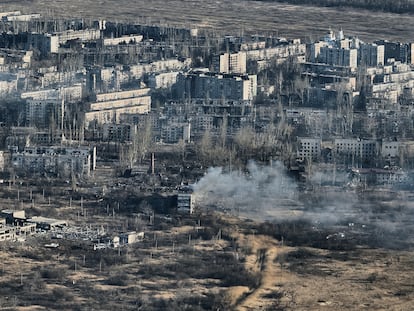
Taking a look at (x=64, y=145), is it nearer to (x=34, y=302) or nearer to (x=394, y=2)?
(x=34, y=302)

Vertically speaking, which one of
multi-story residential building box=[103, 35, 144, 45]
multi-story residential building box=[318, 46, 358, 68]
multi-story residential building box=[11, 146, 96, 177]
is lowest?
multi-story residential building box=[11, 146, 96, 177]

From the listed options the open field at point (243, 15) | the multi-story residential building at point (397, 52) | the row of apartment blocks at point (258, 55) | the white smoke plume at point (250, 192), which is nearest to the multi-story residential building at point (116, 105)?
the row of apartment blocks at point (258, 55)

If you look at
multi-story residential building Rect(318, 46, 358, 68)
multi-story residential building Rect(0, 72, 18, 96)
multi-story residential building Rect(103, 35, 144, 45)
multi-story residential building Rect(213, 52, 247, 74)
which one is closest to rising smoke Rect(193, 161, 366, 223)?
multi-story residential building Rect(0, 72, 18, 96)

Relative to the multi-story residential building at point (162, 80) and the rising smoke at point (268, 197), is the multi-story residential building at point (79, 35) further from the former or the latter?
the rising smoke at point (268, 197)

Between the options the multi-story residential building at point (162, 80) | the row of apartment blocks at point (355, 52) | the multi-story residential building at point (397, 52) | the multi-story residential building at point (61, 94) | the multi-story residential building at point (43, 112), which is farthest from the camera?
the multi-story residential building at point (397, 52)

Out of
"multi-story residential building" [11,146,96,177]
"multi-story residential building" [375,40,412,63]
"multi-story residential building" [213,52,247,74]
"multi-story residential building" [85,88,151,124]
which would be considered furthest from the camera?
"multi-story residential building" [375,40,412,63]

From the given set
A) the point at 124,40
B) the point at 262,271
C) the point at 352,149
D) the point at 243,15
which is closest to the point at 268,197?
the point at 352,149

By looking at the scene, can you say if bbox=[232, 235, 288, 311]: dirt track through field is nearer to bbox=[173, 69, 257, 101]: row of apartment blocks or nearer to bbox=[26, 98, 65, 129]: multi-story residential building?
bbox=[26, 98, 65, 129]: multi-story residential building

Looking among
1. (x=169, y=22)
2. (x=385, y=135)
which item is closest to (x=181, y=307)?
(x=385, y=135)

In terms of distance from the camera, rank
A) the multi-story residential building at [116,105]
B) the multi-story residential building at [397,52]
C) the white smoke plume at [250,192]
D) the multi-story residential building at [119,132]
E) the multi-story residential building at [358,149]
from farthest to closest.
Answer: the multi-story residential building at [397,52] → the multi-story residential building at [116,105] → the multi-story residential building at [119,132] → the multi-story residential building at [358,149] → the white smoke plume at [250,192]
